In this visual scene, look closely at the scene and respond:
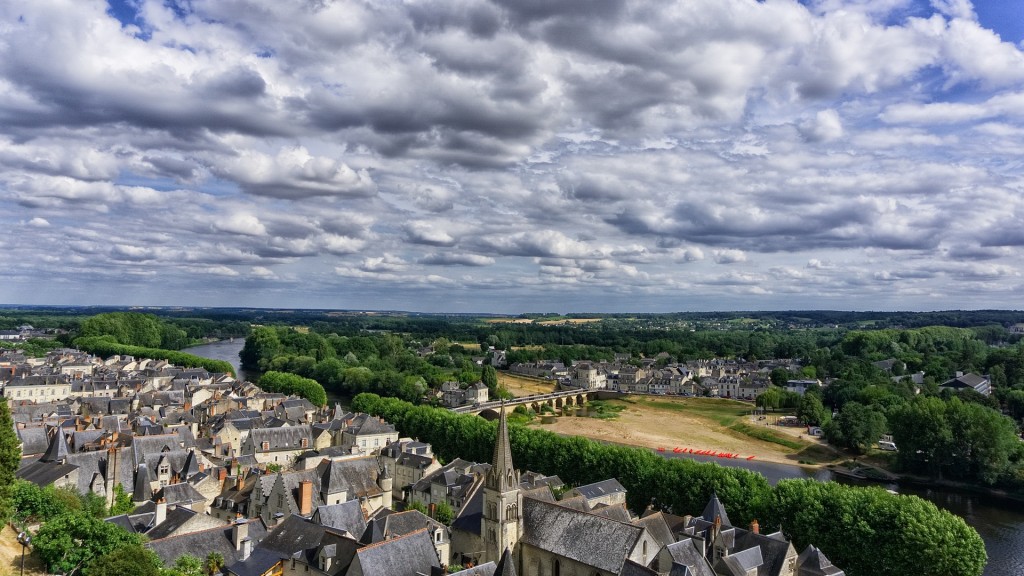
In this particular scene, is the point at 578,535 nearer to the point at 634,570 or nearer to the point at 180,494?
the point at 634,570

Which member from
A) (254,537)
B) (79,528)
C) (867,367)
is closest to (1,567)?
(79,528)

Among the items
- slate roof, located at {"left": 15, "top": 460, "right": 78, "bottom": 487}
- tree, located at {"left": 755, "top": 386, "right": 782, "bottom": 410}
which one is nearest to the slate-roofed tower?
slate roof, located at {"left": 15, "top": 460, "right": 78, "bottom": 487}

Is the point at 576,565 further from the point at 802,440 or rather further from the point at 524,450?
the point at 802,440

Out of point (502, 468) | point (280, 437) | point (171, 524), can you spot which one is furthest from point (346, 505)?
point (280, 437)

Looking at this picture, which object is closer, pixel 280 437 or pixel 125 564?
pixel 125 564

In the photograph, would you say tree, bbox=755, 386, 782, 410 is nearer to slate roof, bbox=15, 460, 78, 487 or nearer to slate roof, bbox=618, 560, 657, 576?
slate roof, bbox=618, 560, 657, 576
